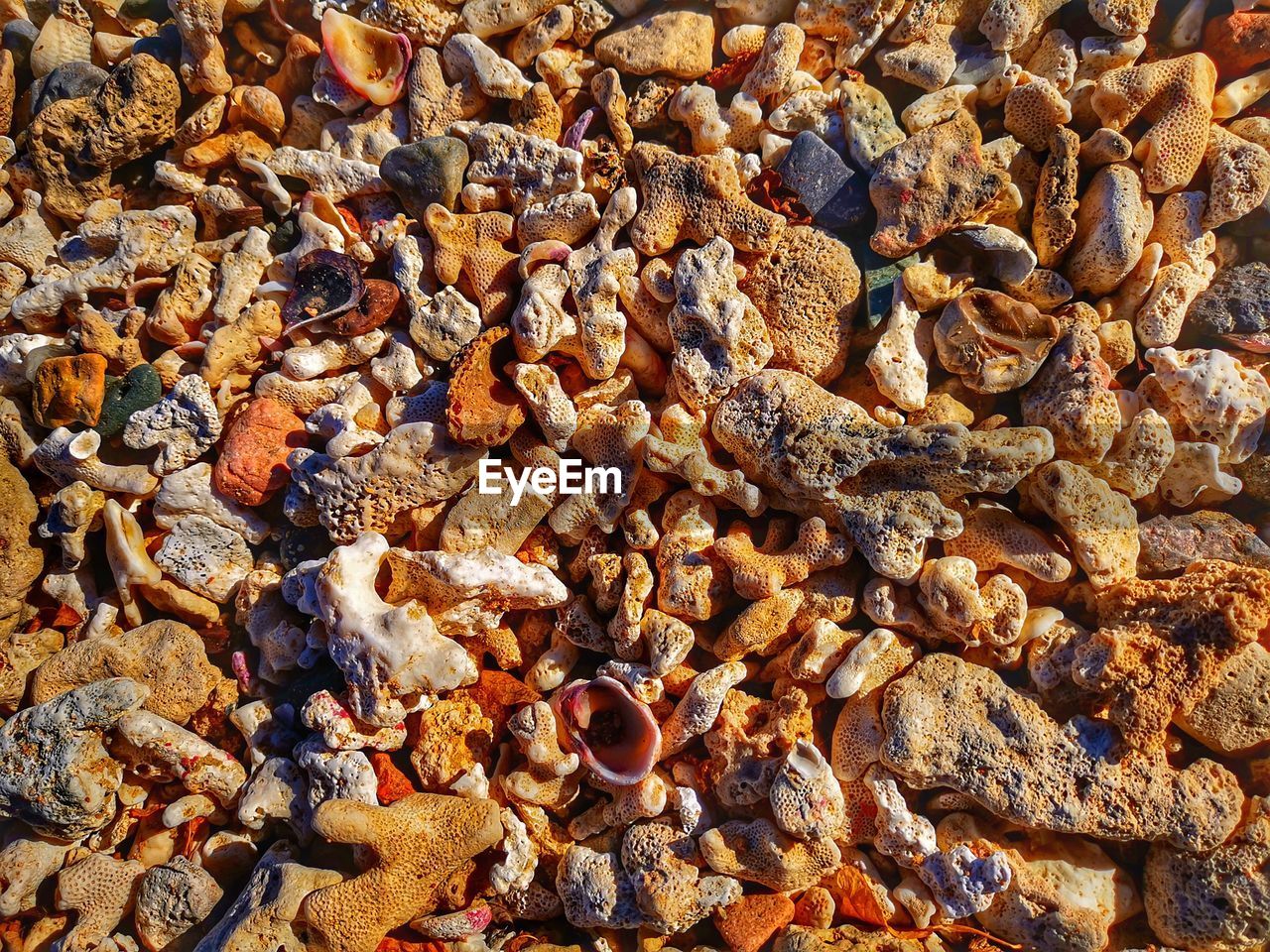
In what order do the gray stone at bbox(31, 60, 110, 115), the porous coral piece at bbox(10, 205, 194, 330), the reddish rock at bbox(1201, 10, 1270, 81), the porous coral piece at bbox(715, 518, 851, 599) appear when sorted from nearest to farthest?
the porous coral piece at bbox(715, 518, 851, 599)
the reddish rock at bbox(1201, 10, 1270, 81)
the porous coral piece at bbox(10, 205, 194, 330)
the gray stone at bbox(31, 60, 110, 115)

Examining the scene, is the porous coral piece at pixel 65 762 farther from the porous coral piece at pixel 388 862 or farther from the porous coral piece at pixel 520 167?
the porous coral piece at pixel 520 167

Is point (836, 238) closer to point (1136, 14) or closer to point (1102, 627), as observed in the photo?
point (1136, 14)

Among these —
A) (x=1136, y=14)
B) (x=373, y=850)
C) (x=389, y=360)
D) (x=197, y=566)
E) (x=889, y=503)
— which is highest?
(x=1136, y=14)

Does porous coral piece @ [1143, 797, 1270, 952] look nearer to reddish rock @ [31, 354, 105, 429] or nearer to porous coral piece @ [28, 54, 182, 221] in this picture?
reddish rock @ [31, 354, 105, 429]

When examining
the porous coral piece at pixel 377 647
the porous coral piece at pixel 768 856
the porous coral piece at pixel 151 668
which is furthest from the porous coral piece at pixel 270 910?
the porous coral piece at pixel 768 856

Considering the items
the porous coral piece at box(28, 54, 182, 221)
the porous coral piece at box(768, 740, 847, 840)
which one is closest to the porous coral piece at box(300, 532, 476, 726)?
the porous coral piece at box(768, 740, 847, 840)

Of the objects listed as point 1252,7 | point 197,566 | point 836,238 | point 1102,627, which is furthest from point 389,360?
point 1252,7

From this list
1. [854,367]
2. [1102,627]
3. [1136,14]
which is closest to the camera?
[1102,627]

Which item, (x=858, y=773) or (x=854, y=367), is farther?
(x=854, y=367)
